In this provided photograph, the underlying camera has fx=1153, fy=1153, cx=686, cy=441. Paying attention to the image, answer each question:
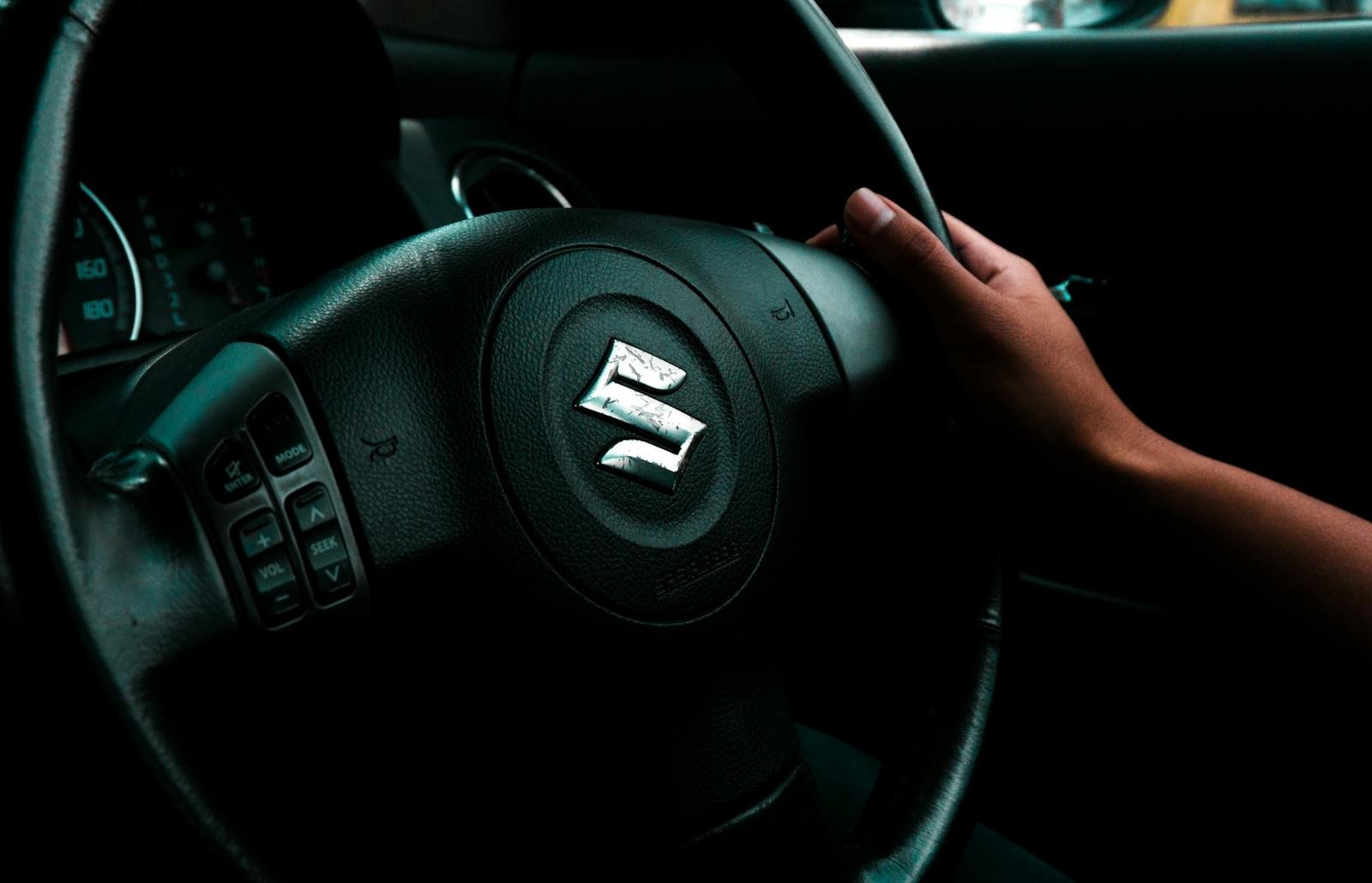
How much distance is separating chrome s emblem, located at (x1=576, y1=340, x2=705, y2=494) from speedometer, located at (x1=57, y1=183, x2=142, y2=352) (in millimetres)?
806

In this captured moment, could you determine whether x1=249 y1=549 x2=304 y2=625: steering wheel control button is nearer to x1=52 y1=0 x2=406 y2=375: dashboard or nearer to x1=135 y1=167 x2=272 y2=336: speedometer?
x1=52 y1=0 x2=406 y2=375: dashboard

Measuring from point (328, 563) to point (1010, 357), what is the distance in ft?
1.83

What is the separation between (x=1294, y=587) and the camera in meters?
0.85

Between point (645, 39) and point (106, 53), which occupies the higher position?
point (106, 53)

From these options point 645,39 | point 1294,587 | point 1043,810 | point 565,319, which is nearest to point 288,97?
point 645,39

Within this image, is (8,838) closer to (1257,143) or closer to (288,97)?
(288,97)

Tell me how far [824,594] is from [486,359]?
0.76 metres

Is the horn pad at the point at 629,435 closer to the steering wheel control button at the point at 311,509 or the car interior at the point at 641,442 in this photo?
the car interior at the point at 641,442

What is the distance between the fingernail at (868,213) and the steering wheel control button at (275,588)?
566mm

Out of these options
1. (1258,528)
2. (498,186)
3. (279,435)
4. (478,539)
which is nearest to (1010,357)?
(1258,528)

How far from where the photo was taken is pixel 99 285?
51.7 inches

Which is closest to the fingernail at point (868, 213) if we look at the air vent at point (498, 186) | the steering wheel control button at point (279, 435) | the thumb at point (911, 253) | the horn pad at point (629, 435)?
the thumb at point (911, 253)

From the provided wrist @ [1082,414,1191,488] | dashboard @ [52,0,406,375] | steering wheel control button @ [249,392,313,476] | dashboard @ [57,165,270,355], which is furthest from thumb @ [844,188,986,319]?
dashboard @ [57,165,270,355]

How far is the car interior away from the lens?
0.55 m
